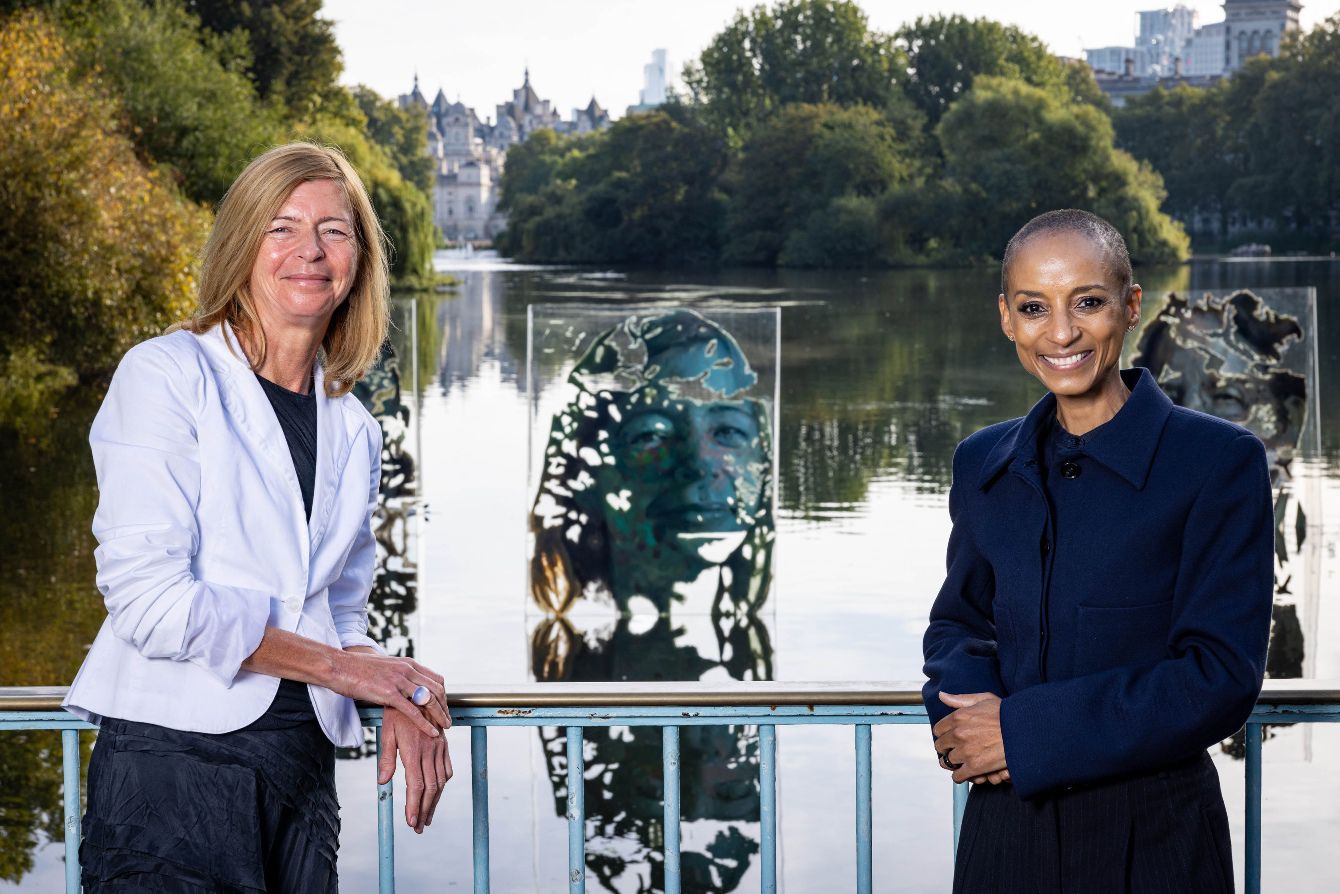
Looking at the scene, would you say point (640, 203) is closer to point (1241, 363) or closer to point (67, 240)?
point (67, 240)

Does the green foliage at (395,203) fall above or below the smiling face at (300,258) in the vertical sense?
above

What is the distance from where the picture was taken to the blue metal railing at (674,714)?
99.3 inches

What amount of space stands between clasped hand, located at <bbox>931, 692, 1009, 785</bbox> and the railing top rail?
258 mm

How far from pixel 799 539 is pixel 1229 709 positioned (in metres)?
10.6

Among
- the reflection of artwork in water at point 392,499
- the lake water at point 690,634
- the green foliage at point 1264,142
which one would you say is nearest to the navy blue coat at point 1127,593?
the lake water at point 690,634

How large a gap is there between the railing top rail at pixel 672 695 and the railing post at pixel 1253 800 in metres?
0.09

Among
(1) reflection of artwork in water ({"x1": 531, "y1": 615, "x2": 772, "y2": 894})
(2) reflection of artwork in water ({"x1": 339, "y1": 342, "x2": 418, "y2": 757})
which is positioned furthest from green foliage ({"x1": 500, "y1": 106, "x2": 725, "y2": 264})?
(1) reflection of artwork in water ({"x1": 531, "y1": 615, "x2": 772, "y2": 894})

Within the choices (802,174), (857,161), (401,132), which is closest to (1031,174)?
(857,161)

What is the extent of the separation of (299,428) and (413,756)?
1.62 feet

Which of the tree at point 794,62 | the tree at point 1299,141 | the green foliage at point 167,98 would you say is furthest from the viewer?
the tree at point 794,62

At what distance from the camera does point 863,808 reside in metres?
2.62

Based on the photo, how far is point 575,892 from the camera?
2.67 meters

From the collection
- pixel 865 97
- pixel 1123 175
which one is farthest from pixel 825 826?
pixel 865 97

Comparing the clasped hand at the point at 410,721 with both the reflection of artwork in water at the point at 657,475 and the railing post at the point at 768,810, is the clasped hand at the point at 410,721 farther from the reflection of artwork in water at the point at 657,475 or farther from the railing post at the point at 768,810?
the reflection of artwork in water at the point at 657,475
